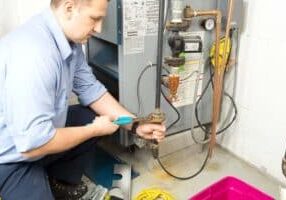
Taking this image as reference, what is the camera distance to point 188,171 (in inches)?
72.9

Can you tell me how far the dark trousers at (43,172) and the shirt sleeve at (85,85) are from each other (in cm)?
6

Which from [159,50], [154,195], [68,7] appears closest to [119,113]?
[159,50]

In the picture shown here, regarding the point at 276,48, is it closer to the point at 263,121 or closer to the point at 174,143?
the point at 263,121

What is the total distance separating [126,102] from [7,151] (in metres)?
0.59

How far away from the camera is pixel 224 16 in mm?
1698

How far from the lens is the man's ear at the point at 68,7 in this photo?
3.53 ft

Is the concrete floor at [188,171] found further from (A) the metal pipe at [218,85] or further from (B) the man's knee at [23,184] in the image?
(B) the man's knee at [23,184]

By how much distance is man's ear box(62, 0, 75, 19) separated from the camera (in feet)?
3.53

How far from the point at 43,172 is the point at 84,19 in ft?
1.86

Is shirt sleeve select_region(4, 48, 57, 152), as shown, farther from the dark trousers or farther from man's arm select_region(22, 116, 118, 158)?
the dark trousers

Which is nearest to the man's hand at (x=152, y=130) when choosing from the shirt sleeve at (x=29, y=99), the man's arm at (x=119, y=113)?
the man's arm at (x=119, y=113)

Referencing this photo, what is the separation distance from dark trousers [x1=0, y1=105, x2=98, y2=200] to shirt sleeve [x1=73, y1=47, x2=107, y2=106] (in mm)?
62

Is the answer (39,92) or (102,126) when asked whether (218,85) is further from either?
(39,92)

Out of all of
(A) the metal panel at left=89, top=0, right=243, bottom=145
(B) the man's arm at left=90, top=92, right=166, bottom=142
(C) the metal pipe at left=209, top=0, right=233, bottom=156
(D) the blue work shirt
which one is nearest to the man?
(D) the blue work shirt
